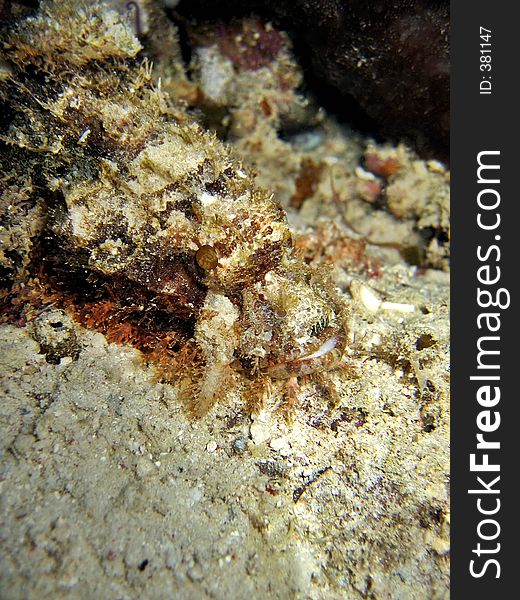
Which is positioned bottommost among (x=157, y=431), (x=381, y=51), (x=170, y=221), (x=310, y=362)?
(x=157, y=431)

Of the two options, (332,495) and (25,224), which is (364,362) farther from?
(25,224)

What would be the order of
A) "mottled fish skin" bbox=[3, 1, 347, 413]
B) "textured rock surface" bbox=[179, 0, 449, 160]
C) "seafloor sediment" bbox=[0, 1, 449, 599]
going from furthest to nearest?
"textured rock surface" bbox=[179, 0, 449, 160], "mottled fish skin" bbox=[3, 1, 347, 413], "seafloor sediment" bbox=[0, 1, 449, 599]

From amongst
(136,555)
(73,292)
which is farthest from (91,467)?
(73,292)

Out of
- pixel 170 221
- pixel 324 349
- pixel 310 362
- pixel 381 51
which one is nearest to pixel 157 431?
pixel 310 362

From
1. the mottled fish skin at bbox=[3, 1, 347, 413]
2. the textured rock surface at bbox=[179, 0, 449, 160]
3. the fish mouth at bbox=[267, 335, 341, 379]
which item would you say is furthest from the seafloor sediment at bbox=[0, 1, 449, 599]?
the textured rock surface at bbox=[179, 0, 449, 160]

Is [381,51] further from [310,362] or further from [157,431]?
[157,431]

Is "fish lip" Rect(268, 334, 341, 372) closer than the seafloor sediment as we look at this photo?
No

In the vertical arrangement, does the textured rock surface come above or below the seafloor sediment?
above

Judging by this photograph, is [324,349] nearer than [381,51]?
Yes

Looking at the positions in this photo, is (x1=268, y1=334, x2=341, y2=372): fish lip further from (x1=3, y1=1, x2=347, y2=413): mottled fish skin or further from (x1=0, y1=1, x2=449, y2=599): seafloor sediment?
(x1=0, y1=1, x2=449, y2=599): seafloor sediment
